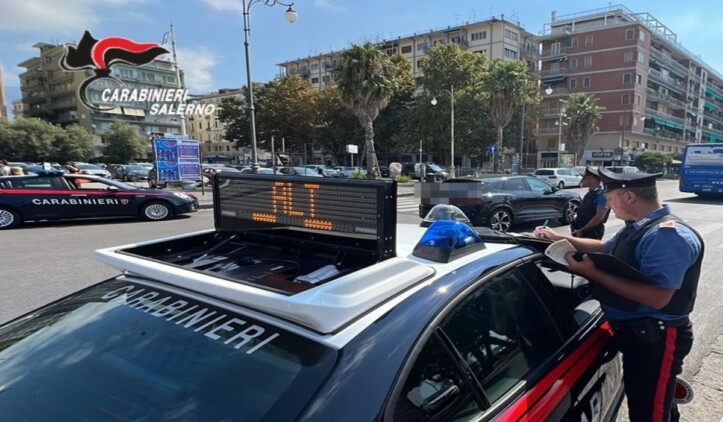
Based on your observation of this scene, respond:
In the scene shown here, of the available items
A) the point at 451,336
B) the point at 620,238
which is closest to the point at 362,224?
the point at 451,336

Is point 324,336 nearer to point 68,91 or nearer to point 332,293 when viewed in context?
point 332,293

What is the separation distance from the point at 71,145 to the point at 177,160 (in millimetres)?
49158

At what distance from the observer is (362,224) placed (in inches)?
71.7

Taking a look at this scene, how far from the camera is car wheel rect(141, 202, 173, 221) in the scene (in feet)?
37.9

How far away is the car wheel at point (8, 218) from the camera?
9.96m

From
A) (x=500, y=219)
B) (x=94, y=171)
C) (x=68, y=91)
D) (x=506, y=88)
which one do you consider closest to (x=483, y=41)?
(x=506, y=88)

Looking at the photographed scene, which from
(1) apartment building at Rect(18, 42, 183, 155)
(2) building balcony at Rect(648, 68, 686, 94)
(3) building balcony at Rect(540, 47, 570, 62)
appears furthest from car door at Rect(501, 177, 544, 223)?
(1) apartment building at Rect(18, 42, 183, 155)

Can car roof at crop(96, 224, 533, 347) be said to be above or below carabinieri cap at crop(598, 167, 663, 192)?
below

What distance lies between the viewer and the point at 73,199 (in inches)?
415

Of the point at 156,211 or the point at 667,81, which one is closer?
the point at 156,211

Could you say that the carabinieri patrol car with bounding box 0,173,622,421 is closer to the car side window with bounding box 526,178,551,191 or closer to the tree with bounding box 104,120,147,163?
the car side window with bounding box 526,178,551,191

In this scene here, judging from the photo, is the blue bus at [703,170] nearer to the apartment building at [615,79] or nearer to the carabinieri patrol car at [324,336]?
the carabinieri patrol car at [324,336]

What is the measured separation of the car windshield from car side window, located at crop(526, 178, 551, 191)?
36.8ft

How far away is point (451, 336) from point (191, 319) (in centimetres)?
89
